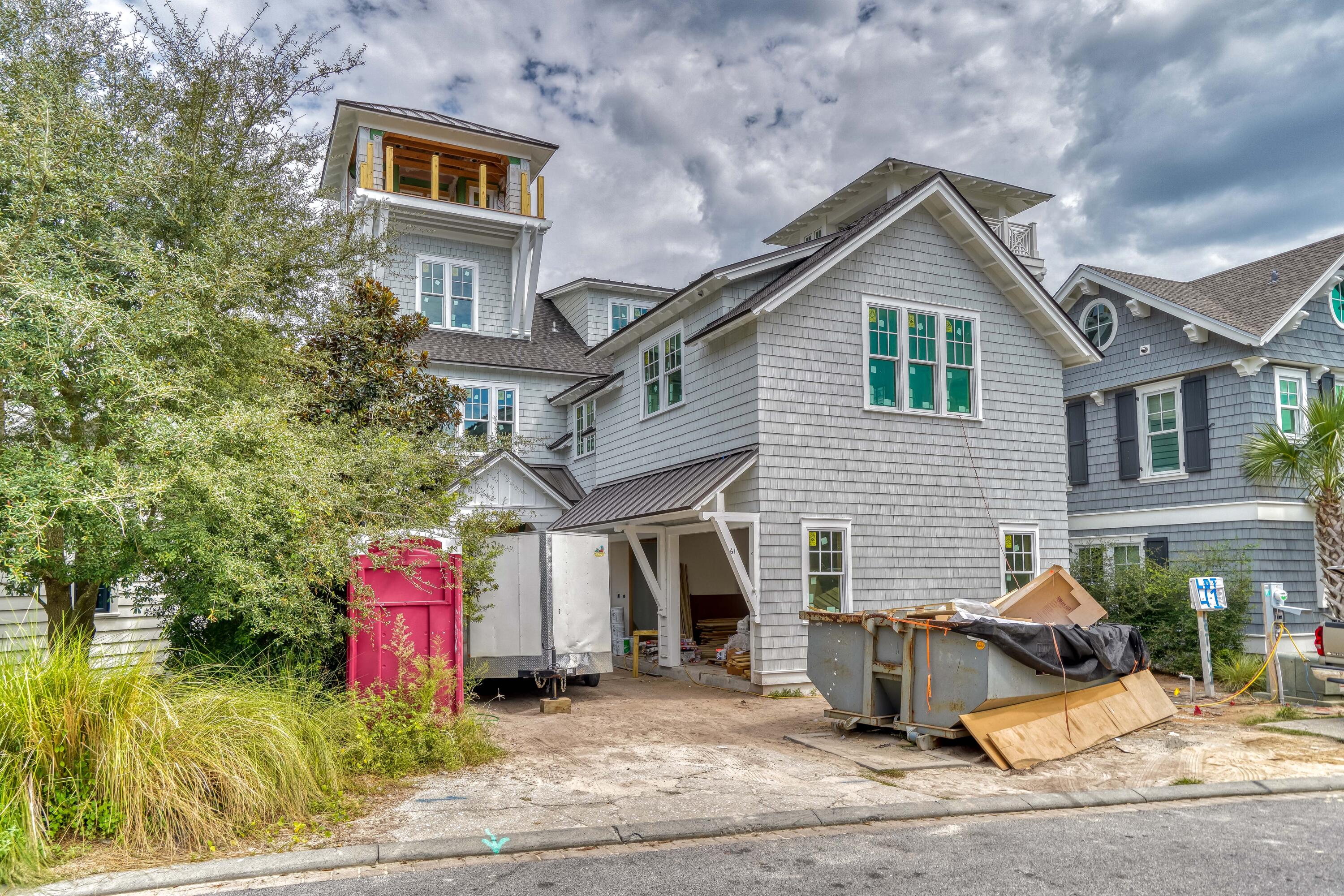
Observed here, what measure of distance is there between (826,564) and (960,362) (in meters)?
4.34

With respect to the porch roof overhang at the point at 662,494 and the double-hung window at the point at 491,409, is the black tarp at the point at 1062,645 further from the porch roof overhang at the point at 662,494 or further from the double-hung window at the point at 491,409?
the double-hung window at the point at 491,409

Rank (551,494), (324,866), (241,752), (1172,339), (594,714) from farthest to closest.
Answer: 1. (551,494)
2. (1172,339)
3. (594,714)
4. (241,752)
5. (324,866)

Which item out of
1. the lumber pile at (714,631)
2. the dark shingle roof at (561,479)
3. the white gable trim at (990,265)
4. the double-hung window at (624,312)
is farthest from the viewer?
the double-hung window at (624,312)

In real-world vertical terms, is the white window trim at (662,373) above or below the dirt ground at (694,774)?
above

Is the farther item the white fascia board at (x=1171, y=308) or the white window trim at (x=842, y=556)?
the white fascia board at (x=1171, y=308)

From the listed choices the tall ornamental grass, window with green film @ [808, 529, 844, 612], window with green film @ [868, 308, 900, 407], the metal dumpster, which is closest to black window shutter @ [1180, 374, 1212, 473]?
window with green film @ [868, 308, 900, 407]

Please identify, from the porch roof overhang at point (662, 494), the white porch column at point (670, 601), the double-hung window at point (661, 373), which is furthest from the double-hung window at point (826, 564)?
the double-hung window at point (661, 373)

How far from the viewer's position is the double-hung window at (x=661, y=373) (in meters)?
15.7

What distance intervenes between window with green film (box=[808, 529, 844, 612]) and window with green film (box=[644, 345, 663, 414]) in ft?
13.6

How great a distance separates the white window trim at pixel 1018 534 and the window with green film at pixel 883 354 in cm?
300

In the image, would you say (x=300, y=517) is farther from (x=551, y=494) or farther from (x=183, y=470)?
(x=551, y=494)

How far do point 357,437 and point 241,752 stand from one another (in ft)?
15.4

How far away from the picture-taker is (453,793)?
695 centimetres

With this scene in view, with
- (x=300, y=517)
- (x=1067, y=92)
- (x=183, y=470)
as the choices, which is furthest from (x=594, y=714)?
(x=1067, y=92)
